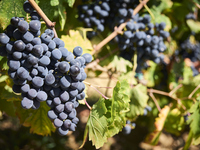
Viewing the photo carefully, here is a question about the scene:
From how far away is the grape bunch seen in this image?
791 mm

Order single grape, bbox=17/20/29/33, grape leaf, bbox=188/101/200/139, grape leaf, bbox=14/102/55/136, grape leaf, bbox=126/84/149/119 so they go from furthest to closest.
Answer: grape leaf, bbox=126/84/149/119, grape leaf, bbox=188/101/200/139, grape leaf, bbox=14/102/55/136, single grape, bbox=17/20/29/33

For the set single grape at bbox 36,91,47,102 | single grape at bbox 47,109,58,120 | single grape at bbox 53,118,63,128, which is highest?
single grape at bbox 36,91,47,102

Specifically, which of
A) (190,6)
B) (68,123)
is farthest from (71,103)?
A: (190,6)

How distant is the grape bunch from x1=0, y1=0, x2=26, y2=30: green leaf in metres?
0.09

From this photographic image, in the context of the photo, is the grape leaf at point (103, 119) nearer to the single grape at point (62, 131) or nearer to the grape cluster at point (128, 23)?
the single grape at point (62, 131)

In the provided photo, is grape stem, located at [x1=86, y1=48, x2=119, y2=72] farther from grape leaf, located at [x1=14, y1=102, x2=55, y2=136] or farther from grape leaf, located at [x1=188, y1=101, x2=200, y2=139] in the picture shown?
grape leaf, located at [x1=188, y1=101, x2=200, y2=139]

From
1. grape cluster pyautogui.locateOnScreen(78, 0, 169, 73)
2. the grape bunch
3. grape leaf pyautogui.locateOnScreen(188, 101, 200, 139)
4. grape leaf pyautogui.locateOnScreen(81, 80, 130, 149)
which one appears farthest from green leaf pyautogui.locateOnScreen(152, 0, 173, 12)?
the grape bunch

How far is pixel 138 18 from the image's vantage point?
1494mm

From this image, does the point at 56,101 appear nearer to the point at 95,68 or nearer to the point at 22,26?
the point at 22,26

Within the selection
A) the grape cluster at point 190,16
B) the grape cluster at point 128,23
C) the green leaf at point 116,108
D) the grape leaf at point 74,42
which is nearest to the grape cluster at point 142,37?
the grape cluster at point 128,23

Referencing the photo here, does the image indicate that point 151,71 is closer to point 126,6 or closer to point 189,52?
point 189,52

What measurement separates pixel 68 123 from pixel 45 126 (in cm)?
47

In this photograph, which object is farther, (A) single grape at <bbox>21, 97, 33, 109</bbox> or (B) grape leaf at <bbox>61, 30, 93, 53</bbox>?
(B) grape leaf at <bbox>61, 30, 93, 53</bbox>

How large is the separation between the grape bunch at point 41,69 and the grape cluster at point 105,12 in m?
0.66
